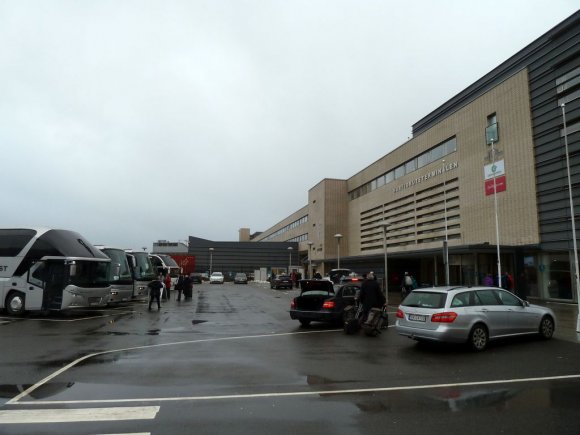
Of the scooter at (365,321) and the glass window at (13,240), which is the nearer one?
the scooter at (365,321)

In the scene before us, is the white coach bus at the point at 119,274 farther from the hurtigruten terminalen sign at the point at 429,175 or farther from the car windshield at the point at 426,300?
the hurtigruten terminalen sign at the point at 429,175

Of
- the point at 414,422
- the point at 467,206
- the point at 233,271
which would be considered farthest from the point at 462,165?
the point at 233,271

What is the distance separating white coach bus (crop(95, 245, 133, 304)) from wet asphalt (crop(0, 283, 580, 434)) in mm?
9818

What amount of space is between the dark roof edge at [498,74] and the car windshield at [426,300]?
65.2ft

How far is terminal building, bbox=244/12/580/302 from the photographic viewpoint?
22875 millimetres

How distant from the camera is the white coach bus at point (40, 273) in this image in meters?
17.5

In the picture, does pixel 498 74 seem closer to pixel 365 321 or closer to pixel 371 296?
pixel 371 296

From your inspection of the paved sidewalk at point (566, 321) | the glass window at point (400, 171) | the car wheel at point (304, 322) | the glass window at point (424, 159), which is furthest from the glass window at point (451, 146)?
the car wheel at point (304, 322)

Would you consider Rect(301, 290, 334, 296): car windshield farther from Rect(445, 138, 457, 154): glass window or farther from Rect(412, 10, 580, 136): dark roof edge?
Rect(445, 138, 457, 154): glass window

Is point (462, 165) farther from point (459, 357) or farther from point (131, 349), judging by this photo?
point (131, 349)

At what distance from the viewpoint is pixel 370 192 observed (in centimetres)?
5019

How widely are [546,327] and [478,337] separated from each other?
2722mm

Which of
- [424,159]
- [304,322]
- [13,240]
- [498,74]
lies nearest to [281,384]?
[304,322]

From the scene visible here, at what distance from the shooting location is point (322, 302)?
1447 centimetres
